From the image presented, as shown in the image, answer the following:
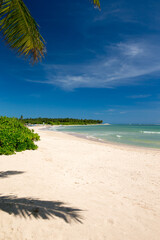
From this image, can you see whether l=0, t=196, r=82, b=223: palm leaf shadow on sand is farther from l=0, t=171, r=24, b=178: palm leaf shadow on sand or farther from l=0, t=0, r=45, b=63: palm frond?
l=0, t=0, r=45, b=63: palm frond

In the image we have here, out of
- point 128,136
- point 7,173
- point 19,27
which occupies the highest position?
point 19,27

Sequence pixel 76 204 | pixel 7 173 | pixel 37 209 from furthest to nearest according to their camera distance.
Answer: pixel 7 173, pixel 76 204, pixel 37 209

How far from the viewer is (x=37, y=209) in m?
3.32

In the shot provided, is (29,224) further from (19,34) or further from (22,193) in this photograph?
(19,34)

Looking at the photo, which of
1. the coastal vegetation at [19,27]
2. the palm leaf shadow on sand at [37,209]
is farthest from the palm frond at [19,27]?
the palm leaf shadow on sand at [37,209]

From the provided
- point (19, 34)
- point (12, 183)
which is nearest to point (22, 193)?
point (12, 183)

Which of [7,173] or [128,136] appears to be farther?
[128,136]

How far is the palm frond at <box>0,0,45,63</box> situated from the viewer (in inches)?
145

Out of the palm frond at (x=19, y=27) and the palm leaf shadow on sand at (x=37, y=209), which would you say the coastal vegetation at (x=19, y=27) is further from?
the palm leaf shadow on sand at (x=37, y=209)

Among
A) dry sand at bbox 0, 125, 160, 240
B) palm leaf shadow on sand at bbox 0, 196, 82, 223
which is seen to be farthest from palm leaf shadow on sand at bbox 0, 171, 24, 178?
palm leaf shadow on sand at bbox 0, 196, 82, 223

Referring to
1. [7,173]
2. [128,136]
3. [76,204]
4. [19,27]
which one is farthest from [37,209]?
[128,136]

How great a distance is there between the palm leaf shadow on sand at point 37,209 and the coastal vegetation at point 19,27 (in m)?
4.08

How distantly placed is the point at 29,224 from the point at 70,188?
6.75 ft

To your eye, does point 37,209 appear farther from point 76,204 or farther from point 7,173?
point 7,173
